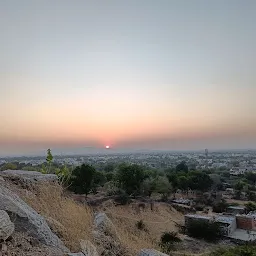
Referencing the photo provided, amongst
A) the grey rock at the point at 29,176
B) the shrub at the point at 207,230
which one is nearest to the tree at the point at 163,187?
the shrub at the point at 207,230

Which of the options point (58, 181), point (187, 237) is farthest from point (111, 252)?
point (187, 237)

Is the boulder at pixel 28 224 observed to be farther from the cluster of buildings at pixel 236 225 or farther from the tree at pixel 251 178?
the tree at pixel 251 178

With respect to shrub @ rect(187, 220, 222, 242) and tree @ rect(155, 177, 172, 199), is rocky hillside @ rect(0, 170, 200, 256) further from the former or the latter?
tree @ rect(155, 177, 172, 199)

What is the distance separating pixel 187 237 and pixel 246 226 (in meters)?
5.55

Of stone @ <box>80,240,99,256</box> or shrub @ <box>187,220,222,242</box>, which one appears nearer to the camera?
stone @ <box>80,240,99,256</box>

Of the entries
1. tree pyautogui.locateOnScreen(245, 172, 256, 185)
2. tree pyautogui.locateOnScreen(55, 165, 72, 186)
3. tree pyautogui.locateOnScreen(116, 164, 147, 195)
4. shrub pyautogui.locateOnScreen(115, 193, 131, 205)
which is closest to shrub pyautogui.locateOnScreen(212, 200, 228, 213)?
tree pyautogui.locateOnScreen(116, 164, 147, 195)

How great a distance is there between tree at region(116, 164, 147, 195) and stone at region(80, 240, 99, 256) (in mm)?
26589

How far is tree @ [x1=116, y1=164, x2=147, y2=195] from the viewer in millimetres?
30378

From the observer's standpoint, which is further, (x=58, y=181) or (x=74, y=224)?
(x=58, y=181)

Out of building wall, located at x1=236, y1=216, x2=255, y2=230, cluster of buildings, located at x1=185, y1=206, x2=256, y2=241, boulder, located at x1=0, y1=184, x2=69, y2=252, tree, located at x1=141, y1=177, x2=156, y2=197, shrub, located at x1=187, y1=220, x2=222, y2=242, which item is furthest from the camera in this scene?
tree, located at x1=141, y1=177, x2=156, y2=197

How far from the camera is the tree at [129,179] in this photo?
3038 centimetres

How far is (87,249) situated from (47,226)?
58 centimetres

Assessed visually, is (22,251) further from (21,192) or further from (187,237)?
(187,237)

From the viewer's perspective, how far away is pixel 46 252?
3.24 m
